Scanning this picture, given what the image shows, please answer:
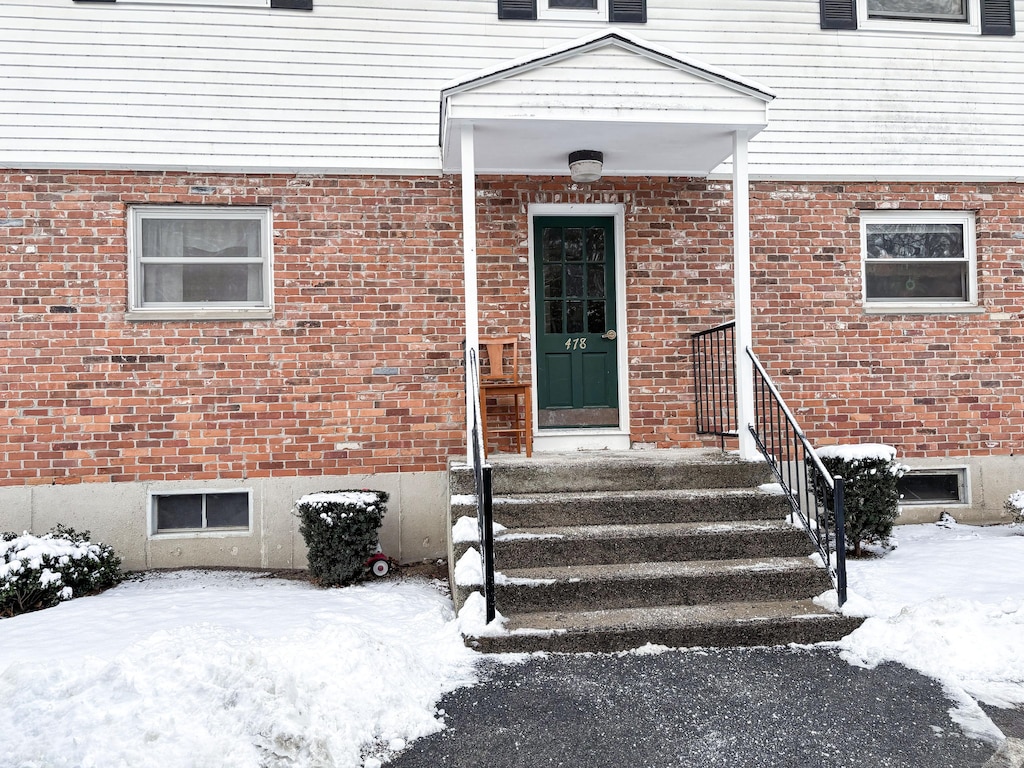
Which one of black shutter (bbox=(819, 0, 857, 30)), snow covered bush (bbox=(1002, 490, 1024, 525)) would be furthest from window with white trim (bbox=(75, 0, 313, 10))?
snow covered bush (bbox=(1002, 490, 1024, 525))

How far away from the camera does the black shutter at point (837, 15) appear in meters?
6.93

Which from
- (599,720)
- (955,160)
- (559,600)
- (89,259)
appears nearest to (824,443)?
(955,160)

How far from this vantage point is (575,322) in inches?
267

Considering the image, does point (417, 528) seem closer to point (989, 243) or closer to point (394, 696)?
point (394, 696)

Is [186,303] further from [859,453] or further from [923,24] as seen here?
[923,24]

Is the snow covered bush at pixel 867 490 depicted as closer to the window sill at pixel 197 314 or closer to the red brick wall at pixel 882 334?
the red brick wall at pixel 882 334

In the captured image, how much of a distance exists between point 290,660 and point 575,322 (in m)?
4.11

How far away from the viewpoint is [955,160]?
22.9ft

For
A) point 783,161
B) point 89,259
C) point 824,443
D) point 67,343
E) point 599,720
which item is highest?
point 783,161

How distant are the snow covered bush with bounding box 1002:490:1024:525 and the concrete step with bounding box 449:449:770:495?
2.52 m

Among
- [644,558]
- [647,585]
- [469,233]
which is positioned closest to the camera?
[647,585]

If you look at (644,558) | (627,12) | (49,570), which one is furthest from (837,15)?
(49,570)

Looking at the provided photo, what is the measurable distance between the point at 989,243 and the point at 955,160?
85 cm

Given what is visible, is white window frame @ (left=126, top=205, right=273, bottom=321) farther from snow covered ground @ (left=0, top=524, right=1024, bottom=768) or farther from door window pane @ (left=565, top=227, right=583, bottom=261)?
door window pane @ (left=565, top=227, right=583, bottom=261)
